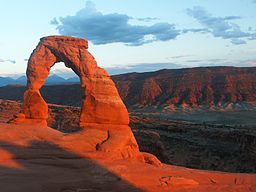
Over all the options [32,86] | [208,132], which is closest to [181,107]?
[208,132]

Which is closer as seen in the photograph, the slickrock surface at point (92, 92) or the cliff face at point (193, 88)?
the slickrock surface at point (92, 92)

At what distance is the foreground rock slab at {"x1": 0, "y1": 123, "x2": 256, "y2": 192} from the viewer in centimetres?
1072

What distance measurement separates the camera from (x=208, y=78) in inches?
3679

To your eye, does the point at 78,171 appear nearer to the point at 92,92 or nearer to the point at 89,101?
the point at 89,101

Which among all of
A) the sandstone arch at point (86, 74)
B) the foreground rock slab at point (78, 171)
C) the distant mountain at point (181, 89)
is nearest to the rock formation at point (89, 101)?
the sandstone arch at point (86, 74)

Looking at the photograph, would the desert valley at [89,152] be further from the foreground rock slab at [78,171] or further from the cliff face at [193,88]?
the cliff face at [193,88]

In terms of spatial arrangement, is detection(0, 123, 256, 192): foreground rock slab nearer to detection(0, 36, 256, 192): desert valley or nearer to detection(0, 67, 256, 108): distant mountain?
detection(0, 36, 256, 192): desert valley

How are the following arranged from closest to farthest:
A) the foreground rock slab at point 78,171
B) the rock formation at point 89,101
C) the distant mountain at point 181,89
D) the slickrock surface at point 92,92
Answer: the foreground rock slab at point 78,171 < the rock formation at point 89,101 < the slickrock surface at point 92,92 < the distant mountain at point 181,89

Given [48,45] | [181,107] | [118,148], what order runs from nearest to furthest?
[118,148], [48,45], [181,107]

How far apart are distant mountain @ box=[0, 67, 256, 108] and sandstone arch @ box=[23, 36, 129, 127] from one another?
221 ft

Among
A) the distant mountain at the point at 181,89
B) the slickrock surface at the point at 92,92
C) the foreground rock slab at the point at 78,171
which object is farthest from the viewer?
the distant mountain at the point at 181,89

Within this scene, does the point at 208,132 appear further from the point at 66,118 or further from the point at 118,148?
the point at 118,148

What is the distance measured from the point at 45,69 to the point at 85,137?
367cm

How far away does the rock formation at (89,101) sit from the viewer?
13617 mm
